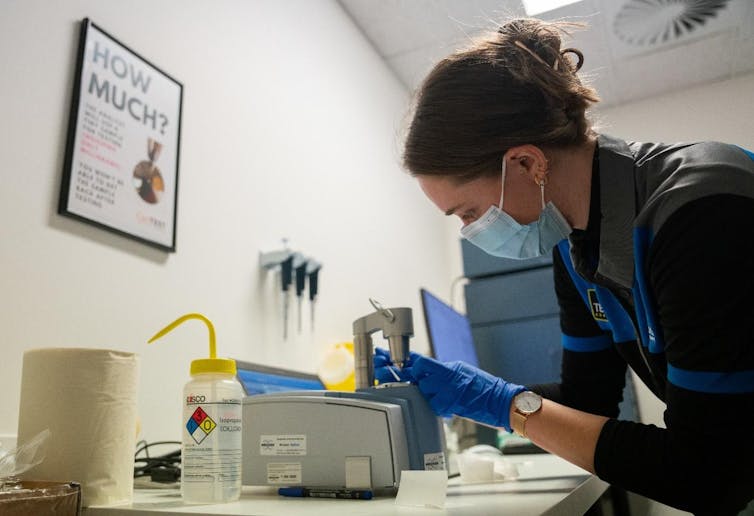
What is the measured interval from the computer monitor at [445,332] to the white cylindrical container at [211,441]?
0.83 meters

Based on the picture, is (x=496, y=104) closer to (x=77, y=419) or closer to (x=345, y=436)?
(x=345, y=436)

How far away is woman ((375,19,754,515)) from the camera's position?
677mm

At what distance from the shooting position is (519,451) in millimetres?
1515

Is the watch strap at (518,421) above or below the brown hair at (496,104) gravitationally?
below

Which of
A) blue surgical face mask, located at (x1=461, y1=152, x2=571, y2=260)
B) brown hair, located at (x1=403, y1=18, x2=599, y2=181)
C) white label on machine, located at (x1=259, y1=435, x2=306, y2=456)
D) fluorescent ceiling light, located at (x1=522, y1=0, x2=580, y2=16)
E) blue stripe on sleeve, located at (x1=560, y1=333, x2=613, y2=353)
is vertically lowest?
white label on machine, located at (x1=259, y1=435, x2=306, y2=456)

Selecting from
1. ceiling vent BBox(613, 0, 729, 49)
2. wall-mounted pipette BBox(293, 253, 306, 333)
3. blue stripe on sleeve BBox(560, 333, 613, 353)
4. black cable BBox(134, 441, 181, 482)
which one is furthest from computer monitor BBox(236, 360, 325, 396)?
ceiling vent BBox(613, 0, 729, 49)

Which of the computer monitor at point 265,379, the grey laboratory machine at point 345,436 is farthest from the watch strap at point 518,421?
the computer monitor at point 265,379

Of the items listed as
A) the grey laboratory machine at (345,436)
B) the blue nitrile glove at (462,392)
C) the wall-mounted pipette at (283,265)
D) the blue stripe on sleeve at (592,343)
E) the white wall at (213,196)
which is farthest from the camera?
the wall-mounted pipette at (283,265)

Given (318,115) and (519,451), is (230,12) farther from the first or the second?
(519,451)

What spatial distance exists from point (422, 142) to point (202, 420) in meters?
0.52

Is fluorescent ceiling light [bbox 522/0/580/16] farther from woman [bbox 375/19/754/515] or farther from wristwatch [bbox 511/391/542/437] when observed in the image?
wristwatch [bbox 511/391/542/437]

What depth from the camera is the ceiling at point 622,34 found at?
2.48m

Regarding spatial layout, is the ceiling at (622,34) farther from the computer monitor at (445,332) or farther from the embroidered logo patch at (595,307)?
the embroidered logo patch at (595,307)

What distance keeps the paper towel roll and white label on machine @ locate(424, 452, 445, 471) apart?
0.39m
